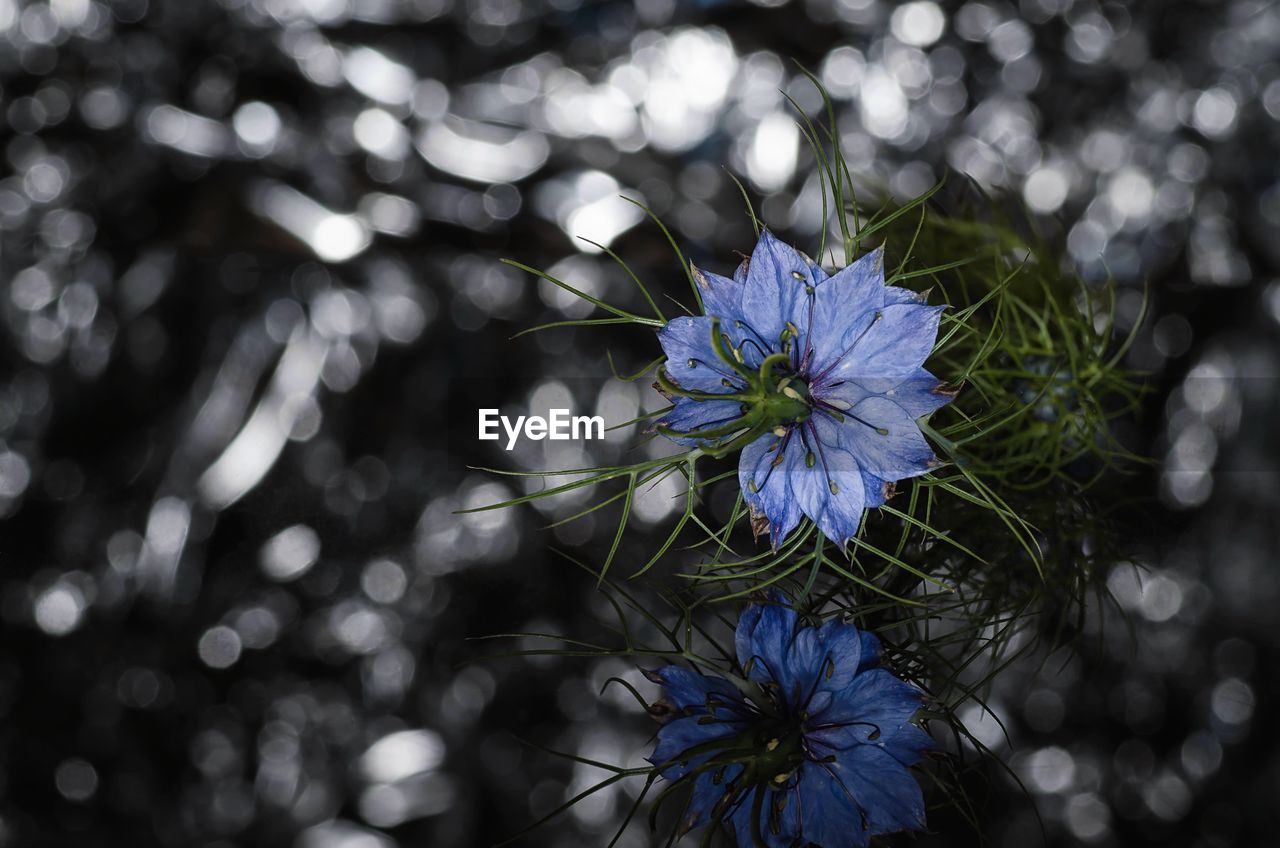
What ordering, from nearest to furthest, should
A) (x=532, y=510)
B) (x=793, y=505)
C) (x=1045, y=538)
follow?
(x=793, y=505), (x=1045, y=538), (x=532, y=510)

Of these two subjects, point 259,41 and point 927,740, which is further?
point 259,41

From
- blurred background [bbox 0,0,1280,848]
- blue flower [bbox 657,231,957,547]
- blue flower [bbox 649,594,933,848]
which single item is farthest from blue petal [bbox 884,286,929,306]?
blurred background [bbox 0,0,1280,848]

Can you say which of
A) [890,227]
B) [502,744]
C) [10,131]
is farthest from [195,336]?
[890,227]

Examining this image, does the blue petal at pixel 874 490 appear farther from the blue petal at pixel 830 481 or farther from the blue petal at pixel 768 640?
the blue petal at pixel 768 640

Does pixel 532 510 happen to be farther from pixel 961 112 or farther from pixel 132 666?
pixel 961 112

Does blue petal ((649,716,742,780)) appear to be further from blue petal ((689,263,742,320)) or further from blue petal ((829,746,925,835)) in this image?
blue petal ((689,263,742,320))

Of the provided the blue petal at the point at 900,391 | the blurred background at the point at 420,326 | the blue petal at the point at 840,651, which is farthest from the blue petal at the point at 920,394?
the blurred background at the point at 420,326

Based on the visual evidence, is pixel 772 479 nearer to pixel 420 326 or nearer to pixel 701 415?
pixel 701 415
